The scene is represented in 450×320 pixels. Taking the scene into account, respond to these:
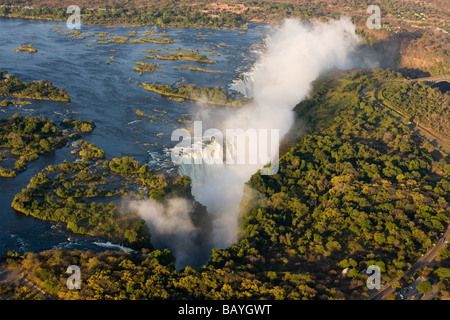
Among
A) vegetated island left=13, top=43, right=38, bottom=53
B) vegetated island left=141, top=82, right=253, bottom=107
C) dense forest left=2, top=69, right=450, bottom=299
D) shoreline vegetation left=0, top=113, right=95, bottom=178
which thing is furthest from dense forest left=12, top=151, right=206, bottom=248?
vegetated island left=13, top=43, right=38, bottom=53

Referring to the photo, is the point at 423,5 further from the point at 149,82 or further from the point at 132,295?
the point at 132,295

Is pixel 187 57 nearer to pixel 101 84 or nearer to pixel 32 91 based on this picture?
pixel 101 84

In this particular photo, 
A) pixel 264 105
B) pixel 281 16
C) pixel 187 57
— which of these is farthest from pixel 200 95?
pixel 281 16

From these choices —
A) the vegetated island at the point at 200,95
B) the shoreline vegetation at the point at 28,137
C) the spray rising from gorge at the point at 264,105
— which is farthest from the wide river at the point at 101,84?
the spray rising from gorge at the point at 264,105

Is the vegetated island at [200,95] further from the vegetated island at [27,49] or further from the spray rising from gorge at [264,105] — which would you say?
the vegetated island at [27,49]

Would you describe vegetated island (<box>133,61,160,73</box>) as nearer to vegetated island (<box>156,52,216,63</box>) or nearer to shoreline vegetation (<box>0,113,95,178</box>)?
vegetated island (<box>156,52,216,63</box>)

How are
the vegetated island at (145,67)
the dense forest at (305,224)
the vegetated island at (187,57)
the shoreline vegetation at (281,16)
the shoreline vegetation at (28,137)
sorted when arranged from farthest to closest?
the shoreline vegetation at (281,16), the vegetated island at (187,57), the vegetated island at (145,67), the shoreline vegetation at (28,137), the dense forest at (305,224)

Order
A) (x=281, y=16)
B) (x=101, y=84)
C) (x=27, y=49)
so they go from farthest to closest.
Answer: (x=281, y=16)
(x=27, y=49)
(x=101, y=84)
